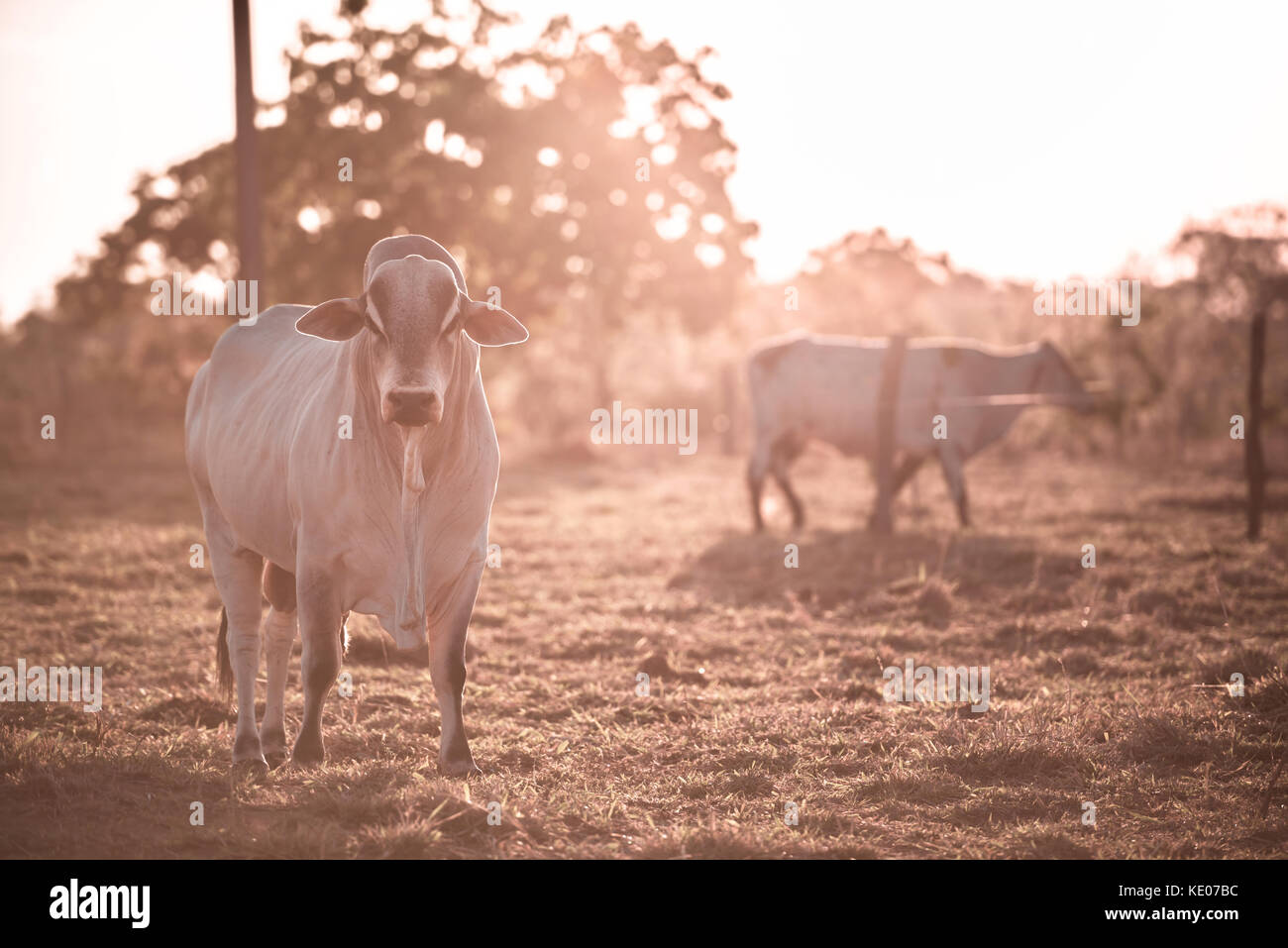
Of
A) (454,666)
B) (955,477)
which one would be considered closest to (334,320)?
Result: (454,666)

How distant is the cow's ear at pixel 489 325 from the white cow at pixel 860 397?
315 inches

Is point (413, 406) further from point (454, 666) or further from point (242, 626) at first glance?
point (242, 626)

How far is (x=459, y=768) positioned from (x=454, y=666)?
0.38m

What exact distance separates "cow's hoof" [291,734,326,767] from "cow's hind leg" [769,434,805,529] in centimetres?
789

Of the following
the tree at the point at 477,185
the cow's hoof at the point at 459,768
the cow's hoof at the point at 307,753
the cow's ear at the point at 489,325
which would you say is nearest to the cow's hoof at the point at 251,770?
the cow's hoof at the point at 307,753

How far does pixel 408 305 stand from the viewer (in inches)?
155

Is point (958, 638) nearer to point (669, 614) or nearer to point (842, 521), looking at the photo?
point (669, 614)

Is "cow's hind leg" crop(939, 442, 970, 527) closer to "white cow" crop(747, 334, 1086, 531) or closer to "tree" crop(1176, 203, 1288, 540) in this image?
"white cow" crop(747, 334, 1086, 531)

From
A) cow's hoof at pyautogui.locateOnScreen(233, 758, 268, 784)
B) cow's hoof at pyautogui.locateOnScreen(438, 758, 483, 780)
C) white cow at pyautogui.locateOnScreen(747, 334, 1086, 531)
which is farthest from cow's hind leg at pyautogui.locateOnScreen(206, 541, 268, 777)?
white cow at pyautogui.locateOnScreen(747, 334, 1086, 531)

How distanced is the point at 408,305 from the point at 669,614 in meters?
4.13

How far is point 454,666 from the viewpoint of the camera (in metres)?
4.44

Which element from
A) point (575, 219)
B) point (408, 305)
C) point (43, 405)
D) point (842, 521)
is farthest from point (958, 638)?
point (43, 405)

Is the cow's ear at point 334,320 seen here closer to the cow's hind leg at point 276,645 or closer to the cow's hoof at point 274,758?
the cow's hind leg at point 276,645

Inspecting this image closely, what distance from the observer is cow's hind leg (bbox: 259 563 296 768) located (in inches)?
185
